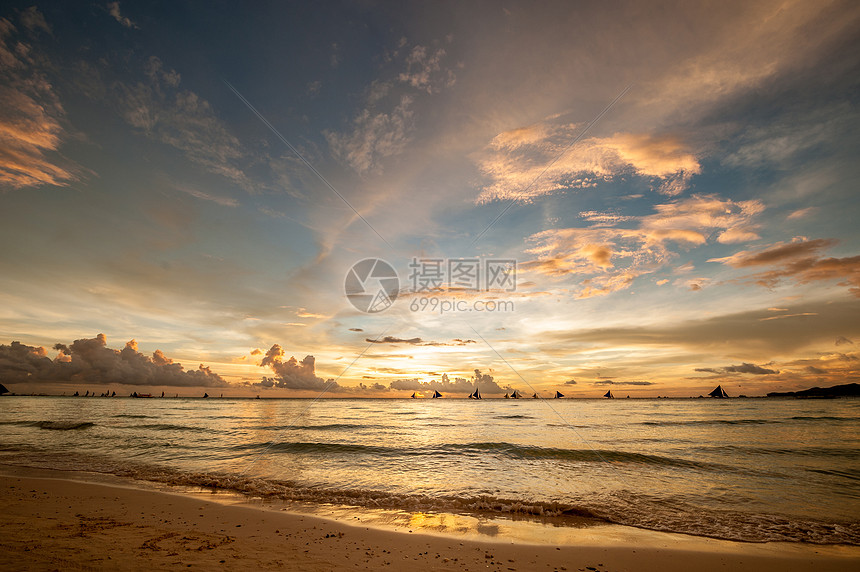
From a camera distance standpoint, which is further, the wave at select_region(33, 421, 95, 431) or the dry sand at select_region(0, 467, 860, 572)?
the wave at select_region(33, 421, 95, 431)

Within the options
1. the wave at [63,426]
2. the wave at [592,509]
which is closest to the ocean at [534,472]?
the wave at [592,509]

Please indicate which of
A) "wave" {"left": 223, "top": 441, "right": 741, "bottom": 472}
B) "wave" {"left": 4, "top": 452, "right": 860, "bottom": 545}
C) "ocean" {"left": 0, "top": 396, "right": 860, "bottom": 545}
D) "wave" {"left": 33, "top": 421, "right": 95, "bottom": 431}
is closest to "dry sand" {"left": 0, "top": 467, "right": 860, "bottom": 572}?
"wave" {"left": 4, "top": 452, "right": 860, "bottom": 545}

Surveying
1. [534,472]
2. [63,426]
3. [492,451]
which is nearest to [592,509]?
[534,472]

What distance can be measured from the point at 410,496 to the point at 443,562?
6.12 metres

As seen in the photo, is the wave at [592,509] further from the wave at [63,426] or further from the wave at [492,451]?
the wave at [63,426]

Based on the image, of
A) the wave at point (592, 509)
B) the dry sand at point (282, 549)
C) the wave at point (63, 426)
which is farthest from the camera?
the wave at point (63, 426)

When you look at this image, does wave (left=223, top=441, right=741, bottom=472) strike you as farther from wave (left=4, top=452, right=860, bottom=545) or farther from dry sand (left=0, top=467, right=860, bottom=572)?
dry sand (left=0, top=467, right=860, bottom=572)

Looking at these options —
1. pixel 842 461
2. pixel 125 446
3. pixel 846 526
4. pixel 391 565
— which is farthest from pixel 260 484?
pixel 842 461

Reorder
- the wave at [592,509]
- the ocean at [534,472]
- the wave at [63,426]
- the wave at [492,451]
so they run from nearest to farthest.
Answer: the wave at [592,509]
the ocean at [534,472]
the wave at [492,451]
the wave at [63,426]

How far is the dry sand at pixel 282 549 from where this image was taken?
6.61 meters

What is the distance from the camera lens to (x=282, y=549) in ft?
24.3

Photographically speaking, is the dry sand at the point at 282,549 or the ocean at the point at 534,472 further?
the ocean at the point at 534,472

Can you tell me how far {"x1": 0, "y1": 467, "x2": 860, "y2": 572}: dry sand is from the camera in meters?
6.61

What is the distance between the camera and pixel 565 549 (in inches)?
309
